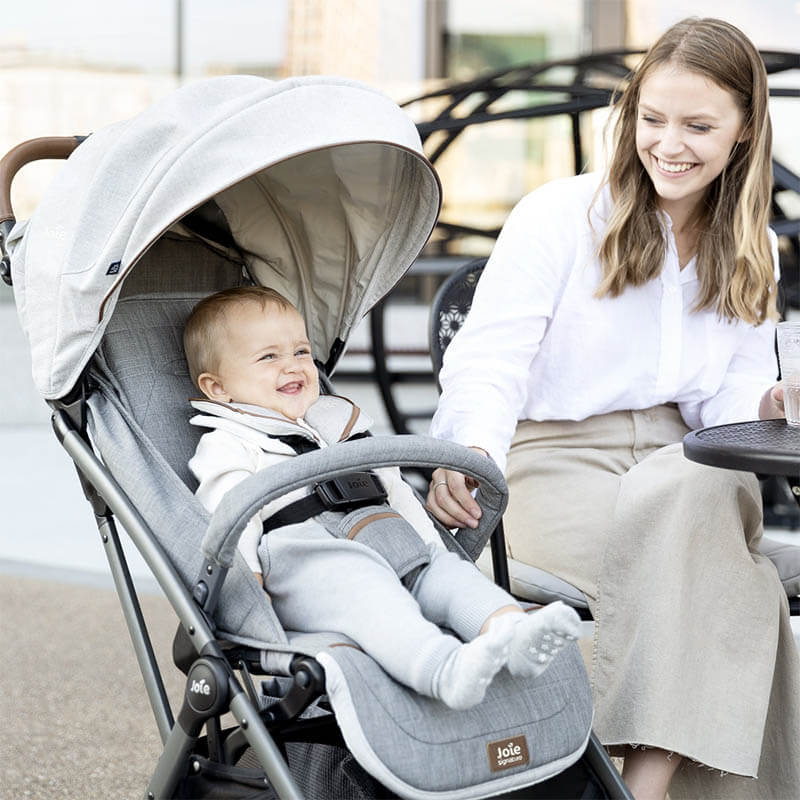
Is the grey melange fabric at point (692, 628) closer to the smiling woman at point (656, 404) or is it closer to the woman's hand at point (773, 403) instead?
the smiling woman at point (656, 404)

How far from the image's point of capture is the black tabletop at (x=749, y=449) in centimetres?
169

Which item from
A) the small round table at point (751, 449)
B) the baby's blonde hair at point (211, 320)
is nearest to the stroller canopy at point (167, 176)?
the baby's blonde hair at point (211, 320)

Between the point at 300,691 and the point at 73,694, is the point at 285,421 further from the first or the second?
the point at 73,694

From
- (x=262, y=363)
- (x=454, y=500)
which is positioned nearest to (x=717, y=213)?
(x=454, y=500)

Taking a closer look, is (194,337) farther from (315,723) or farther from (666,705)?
(666,705)

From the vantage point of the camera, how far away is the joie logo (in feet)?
5.28

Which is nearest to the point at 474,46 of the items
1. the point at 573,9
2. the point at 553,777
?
the point at 573,9

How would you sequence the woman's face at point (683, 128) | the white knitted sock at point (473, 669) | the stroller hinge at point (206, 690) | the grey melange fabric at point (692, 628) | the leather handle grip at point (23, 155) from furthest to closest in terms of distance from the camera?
1. the woman's face at point (683, 128)
2. the leather handle grip at point (23, 155)
3. the grey melange fabric at point (692, 628)
4. the stroller hinge at point (206, 690)
5. the white knitted sock at point (473, 669)

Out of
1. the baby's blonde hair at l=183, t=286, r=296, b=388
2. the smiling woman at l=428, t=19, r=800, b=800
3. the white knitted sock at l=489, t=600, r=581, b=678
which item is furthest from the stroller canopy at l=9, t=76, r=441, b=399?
the white knitted sock at l=489, t=600, r=581, b=678

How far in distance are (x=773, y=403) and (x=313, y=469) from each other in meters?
0.94

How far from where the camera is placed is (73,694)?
3096 millimetres

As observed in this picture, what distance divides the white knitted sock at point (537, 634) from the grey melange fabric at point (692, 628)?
0.42 m

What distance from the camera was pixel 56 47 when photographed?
24.3 feet

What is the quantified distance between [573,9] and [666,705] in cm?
621
